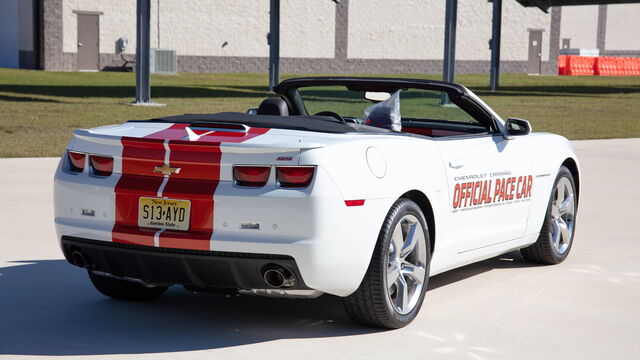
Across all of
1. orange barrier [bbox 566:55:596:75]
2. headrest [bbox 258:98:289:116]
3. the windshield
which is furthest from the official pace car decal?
orange barrier [bbox 566:55:596:75]

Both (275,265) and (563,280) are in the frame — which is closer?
(275,265)

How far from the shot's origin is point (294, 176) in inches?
207

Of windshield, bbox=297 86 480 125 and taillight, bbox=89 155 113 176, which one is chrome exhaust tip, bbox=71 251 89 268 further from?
windshield, bbox=297 86 480 125

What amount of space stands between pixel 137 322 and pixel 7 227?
3401 millimetres

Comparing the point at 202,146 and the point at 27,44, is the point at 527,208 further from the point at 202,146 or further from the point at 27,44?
the point at 27,44

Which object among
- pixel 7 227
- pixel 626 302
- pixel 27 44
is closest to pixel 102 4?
pixel 27 44

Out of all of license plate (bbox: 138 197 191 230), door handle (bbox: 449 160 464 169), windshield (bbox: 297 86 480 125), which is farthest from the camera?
windshield (bbox: 297 86 480 125)

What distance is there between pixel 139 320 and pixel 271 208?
1.23 meters

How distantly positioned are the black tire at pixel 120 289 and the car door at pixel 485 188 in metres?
1.85

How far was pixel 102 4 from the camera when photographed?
5162 centimetres

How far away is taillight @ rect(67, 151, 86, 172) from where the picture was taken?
5.80 m

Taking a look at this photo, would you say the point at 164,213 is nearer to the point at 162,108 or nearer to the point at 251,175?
the point at 251,175

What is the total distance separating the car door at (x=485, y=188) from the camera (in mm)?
6375

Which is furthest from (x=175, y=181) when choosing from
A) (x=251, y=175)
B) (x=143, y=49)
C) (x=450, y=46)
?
(x=450, y=46)
